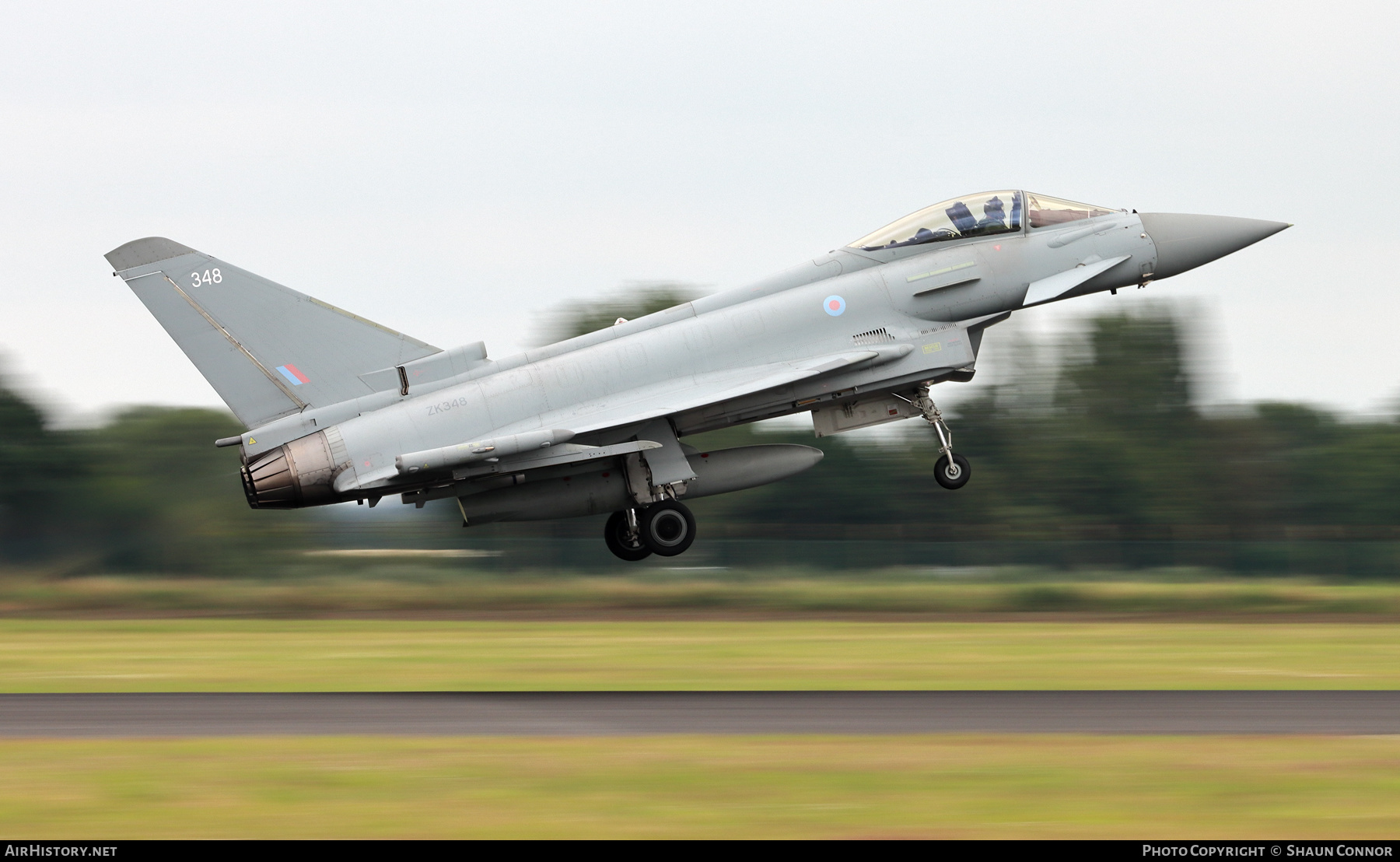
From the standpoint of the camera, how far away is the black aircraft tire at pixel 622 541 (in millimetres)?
20312

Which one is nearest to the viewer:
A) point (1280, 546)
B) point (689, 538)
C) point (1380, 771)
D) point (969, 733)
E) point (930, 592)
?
point (1380, 771)

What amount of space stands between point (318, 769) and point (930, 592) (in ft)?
78.0

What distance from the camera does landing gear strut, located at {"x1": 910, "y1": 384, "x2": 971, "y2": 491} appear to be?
1934cm

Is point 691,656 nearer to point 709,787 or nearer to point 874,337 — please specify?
point 874,337

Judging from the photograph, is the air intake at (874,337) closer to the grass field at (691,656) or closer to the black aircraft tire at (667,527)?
the black aircraft tire at (667,527)

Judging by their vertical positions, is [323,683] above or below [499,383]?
below

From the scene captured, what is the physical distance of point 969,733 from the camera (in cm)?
1212

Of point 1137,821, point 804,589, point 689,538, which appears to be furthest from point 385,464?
point 804,589

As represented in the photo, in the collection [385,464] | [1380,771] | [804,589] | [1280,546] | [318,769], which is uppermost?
[385,464]

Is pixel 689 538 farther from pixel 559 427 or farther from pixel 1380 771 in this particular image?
pixel 1380 771

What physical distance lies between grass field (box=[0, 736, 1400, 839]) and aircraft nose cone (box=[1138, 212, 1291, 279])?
9.11m

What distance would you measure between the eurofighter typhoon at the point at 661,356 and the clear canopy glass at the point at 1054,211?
0.10 feet

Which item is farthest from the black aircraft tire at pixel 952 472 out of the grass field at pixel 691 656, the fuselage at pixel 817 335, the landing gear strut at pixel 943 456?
the grass field at pixel 691 656

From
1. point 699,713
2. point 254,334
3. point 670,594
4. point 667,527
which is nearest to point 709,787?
point 699,713
